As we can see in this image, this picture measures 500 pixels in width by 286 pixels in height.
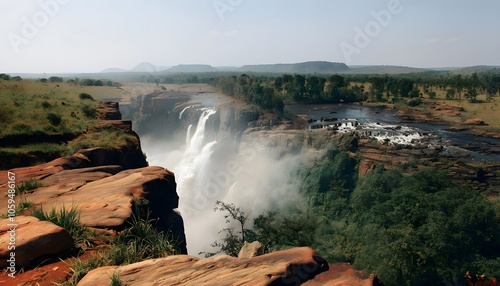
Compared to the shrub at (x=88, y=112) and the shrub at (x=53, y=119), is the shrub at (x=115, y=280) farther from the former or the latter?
the shrub at (x=88, y=112)

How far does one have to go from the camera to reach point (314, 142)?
4312cm

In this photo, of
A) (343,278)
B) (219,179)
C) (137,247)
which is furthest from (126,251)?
(219,179)

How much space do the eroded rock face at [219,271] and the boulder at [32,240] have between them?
142 centimetres

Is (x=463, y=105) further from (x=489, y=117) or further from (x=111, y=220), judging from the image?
(x=111, y=220)

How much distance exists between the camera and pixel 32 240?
248 inches

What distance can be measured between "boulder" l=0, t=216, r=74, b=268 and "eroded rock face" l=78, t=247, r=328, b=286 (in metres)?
1.42

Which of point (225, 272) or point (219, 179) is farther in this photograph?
point (219, 179)

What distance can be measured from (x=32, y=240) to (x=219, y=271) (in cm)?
381

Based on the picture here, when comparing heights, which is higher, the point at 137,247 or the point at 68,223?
the point at 68,223

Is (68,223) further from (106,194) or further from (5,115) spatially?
(5,115)

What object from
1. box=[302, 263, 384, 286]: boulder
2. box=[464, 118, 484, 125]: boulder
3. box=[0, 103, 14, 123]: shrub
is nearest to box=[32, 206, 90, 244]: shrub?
box=[302, 263, 384, 286]: boulder

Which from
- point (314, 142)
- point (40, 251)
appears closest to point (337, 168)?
point (314, 142)

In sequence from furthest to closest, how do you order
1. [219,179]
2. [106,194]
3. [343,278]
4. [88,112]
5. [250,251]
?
1. [219,179]
2. [88,112]
3. [250,251]
4. [106,194]
5. [343,278]

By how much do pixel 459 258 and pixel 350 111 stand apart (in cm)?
5847
